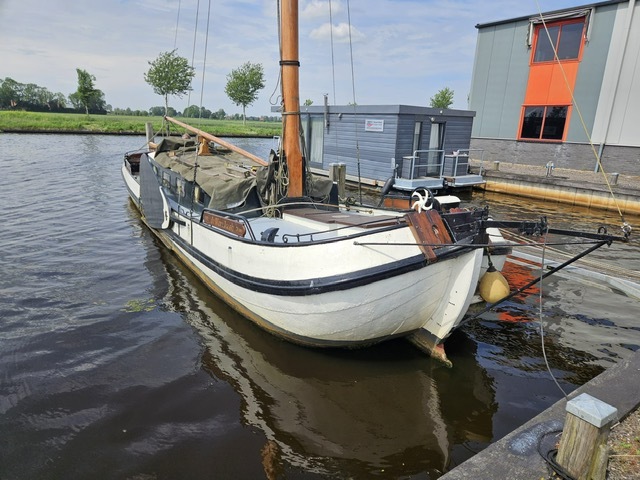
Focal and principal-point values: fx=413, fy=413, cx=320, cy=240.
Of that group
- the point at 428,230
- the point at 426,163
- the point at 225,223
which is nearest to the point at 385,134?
the point at 426,163

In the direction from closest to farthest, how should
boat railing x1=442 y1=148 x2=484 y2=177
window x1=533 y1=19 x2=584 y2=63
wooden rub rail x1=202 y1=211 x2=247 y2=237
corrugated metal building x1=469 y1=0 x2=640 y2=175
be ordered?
wooden rub rail x1=202 y1=211 x2=247 y2=237, boat railing x1=442 y1=148 x2=484 y2=177, corrugated metal building x1=469 y1=0 x2=640 y2=175, window x1=533 y1=19 x2=584 y2=63

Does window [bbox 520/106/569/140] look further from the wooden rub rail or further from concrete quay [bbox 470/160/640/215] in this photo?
the wooden rub rail

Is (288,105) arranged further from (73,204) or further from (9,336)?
(73,204)

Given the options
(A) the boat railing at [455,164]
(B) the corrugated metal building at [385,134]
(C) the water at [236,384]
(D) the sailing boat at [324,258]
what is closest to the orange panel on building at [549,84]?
(B) the corrugated metal building at [385,134]

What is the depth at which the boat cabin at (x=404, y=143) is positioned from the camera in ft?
56.1

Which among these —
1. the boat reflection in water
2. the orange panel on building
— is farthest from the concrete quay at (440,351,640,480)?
the orange panel on building

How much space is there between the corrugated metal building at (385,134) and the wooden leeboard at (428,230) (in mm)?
11777

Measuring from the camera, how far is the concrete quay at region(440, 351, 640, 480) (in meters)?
2.99

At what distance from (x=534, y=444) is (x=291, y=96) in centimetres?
607

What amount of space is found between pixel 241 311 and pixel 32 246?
687cm

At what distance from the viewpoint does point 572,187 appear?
16.9 m

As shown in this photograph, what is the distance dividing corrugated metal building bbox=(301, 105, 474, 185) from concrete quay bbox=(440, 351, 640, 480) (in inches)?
517

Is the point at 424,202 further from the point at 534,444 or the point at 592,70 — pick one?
the point at 592,70

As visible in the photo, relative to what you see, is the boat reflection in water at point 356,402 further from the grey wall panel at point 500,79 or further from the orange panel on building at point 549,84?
the grey wall panel at point 500,79
